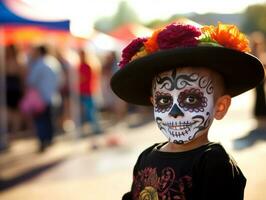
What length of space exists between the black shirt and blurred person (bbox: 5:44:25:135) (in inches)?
361

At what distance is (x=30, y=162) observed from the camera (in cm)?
949

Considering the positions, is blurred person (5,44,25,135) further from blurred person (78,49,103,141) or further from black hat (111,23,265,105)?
black hat (111,23,265,105)

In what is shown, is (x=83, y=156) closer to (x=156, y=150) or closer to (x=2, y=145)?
(x=2, y=145)

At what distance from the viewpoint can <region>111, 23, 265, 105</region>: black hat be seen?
271cm

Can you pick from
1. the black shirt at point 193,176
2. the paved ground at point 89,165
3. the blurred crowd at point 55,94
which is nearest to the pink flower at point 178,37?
the black shirt at point 193,176

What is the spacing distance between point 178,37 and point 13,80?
31.1ft

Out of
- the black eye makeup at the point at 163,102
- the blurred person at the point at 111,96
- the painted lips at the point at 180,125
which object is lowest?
the blurred person at the point at 111,96

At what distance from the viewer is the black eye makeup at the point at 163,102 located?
2.84 metres

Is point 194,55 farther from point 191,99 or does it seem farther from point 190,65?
point 191,99

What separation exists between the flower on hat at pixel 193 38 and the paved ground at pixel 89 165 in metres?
3.72

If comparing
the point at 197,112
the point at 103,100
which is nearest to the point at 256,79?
the point at 197,112

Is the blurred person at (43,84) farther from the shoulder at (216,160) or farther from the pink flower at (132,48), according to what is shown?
the shoulder at (216,160)

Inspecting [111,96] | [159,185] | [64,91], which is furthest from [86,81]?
[159,185]

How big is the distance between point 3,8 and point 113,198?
14.4 feet
